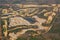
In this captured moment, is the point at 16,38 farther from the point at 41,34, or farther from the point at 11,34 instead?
the point at 41,34

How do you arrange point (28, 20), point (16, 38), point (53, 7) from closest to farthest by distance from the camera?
point (16, 38) → point (28, 20) → point (53, 7)

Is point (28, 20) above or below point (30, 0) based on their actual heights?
below

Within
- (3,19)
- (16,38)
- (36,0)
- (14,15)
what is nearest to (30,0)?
(36,0)

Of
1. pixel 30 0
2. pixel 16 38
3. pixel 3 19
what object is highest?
pixel 30 0

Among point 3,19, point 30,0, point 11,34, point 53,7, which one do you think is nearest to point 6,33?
point 11,34

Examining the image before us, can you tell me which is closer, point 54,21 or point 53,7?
point 54,21

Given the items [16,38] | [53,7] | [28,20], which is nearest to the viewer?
[16,38]
